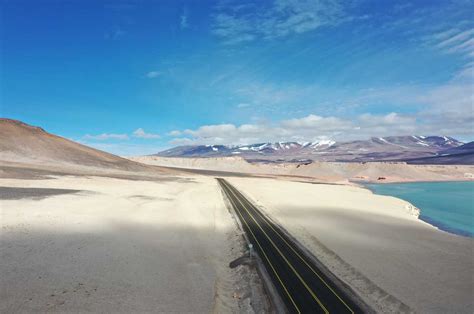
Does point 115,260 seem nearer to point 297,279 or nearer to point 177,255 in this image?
point 177,255

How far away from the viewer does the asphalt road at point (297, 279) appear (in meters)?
21.8

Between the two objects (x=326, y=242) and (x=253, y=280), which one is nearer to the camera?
(x=253, y=280)

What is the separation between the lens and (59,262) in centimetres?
2525

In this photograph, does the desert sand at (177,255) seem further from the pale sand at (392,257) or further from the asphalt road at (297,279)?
the asphalt road at (297,279)

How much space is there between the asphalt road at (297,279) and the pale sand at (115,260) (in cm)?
185

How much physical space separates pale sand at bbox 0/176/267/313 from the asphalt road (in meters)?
1.85

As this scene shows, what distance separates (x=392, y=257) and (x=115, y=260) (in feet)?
78.1

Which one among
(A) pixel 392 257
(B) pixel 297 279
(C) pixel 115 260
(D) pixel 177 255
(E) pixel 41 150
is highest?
(E) pixel 41 150

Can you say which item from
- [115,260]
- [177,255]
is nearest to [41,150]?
[115,260]

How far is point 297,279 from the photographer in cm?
2556

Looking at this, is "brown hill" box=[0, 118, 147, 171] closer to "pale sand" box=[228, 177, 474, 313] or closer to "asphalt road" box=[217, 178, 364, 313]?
"pale sand" box=[228, 177, 474, 313]

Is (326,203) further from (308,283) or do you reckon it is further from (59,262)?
(59,262)

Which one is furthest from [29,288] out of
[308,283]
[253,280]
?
[308,283]

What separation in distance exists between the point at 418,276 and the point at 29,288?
27.0 metres
